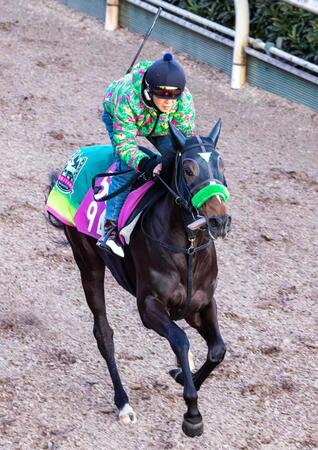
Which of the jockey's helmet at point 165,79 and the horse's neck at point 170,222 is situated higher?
the jockey's helmet at point 165,79

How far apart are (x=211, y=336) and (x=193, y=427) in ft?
1.77

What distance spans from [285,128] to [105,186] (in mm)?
4522

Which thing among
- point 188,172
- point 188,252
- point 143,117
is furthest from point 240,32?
point 188,172

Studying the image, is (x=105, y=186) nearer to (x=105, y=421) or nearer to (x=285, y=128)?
(x=105, y=421)

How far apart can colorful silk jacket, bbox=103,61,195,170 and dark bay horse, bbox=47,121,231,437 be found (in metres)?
0.35

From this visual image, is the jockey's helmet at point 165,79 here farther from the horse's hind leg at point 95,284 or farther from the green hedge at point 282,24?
the green hedge at point 282,24

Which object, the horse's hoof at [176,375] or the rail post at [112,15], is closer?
the horse's hoof at [176,375]

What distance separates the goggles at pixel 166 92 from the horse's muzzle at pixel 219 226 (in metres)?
0.89

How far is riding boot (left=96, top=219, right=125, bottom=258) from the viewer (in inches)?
246

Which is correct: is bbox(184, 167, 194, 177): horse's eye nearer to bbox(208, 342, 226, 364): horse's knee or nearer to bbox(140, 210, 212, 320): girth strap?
bbox(140, 210, 212, 320): girth strap

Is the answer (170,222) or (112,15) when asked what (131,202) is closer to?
(170,222)

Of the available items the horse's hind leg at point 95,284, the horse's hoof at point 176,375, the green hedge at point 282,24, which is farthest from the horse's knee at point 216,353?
the green hedge at point 282,24

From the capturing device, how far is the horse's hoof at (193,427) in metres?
5.85

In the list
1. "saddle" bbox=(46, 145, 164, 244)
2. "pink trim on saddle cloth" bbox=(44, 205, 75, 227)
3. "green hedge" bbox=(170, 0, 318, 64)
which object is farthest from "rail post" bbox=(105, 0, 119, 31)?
"pink trim on saddle cloth" bbox=(44, 205, 75, 227)
